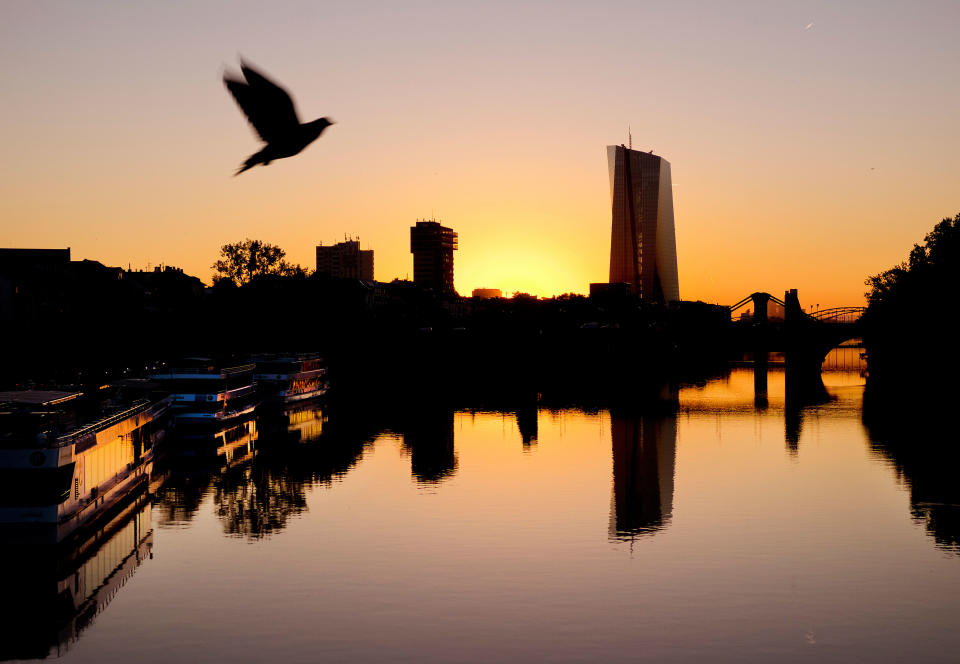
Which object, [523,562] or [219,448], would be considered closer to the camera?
[523,562]

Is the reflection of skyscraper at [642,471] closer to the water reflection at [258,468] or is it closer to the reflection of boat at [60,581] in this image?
the water reflection at [258,468]

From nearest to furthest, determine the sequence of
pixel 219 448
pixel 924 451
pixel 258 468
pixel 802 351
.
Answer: pixel 258 468 → pixel 924 451 → pixel 219 448 → pixel 802 351

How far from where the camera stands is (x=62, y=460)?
109 ft

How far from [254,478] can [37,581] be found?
67.8 feet

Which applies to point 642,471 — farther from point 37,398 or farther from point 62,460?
point 62,460

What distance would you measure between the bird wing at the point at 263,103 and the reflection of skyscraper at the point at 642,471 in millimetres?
31994

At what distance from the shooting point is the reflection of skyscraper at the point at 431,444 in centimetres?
5242

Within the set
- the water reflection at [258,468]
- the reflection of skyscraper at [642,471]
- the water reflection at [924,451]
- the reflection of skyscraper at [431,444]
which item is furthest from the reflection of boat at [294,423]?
the water reflection at [924,451]

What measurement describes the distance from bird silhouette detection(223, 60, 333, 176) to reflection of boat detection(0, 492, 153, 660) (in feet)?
71.6

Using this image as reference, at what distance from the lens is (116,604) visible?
2844cm

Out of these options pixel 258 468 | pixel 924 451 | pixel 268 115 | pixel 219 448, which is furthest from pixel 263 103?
pixel 924 451

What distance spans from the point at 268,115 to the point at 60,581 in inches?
1086

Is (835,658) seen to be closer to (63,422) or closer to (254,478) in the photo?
(63,422)

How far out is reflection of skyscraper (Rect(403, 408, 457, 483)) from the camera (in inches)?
2064
